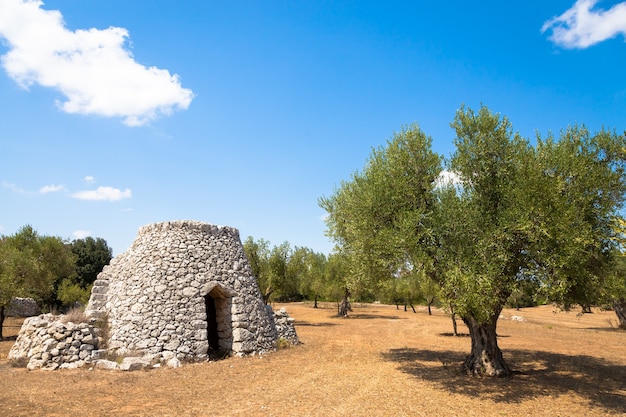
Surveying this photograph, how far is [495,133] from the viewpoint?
13.0m

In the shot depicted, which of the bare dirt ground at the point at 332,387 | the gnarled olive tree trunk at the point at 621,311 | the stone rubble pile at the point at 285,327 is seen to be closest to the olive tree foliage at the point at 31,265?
the bare dirt ground at the point at 332,387

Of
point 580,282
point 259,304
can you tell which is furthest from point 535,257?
point 259,304

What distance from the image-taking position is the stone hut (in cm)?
1622

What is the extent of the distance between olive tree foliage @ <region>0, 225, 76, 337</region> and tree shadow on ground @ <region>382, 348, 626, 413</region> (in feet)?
77.1

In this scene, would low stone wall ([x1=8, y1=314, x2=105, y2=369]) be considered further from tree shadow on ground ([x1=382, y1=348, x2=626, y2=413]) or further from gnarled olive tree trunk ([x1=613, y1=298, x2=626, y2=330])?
gnarled olive tree trunk ([x1=613, y1=298, x2=626, y2=330])

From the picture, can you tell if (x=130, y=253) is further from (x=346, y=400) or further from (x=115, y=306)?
(x=346, y=400)

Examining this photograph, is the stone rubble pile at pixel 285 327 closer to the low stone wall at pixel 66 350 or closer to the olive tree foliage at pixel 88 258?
the low stone wall at pixel 66 350

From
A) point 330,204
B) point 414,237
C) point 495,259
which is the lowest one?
point 495,259

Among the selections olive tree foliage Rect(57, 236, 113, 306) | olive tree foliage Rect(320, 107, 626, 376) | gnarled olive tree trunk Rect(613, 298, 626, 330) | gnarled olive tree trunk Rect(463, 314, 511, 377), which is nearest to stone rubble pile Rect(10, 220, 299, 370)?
olive tree foliage Rect(320, 107, 626, 376)

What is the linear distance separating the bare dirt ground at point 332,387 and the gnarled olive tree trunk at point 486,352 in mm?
493

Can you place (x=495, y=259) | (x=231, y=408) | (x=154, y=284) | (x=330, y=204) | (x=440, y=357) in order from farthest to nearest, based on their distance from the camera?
(x=330, y=204) < (x=440, y=357) < (x=154, y=284) < (x=495, y=259) < (x=231, y=408)

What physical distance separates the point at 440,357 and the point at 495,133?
11.0 m

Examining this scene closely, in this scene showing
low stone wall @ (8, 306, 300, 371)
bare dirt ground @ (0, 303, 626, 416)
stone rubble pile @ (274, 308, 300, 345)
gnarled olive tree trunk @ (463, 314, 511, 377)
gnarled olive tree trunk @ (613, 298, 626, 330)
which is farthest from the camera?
gnarled olive tree trunk @ (613, 298, 626, 330)

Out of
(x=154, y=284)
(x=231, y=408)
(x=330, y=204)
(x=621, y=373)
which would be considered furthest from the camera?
(x=330, y=204)
